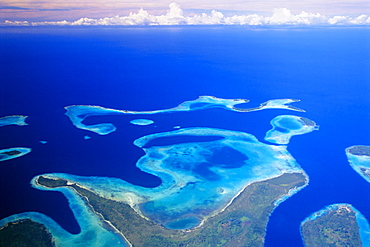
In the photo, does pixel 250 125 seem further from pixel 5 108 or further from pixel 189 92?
pixel 5 108

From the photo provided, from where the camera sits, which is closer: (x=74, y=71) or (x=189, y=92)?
(x=189, y=92)

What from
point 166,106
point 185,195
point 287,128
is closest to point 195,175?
point 185,195

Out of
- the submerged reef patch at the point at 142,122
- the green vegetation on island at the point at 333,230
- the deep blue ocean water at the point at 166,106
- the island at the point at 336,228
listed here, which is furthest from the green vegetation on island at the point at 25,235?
the submerged reef patch at the point at 142,122

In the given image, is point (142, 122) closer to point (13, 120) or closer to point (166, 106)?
point (166, 106)

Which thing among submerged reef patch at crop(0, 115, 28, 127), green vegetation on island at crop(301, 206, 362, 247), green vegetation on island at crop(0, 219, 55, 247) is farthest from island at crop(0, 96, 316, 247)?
submerged reef patch at crop(0, 115, 28, 127)

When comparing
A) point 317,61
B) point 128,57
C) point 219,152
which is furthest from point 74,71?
point 317,61

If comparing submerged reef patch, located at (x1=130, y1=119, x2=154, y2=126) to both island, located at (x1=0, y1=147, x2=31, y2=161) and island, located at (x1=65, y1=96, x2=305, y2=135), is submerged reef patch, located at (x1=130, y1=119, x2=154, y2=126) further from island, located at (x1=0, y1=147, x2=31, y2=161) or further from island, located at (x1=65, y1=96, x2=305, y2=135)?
island, located at (x1=0, y1=147, x2=31, y2=161)
